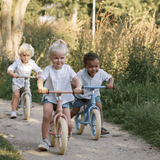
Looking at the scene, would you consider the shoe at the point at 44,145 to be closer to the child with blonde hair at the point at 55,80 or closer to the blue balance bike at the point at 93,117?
the child with blonde hair at the point at 55,80

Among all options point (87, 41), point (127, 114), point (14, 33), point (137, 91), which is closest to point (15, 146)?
point (127, 114)

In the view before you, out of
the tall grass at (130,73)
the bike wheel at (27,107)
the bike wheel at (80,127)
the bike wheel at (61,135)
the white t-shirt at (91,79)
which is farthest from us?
the bike wheel at (27,107)

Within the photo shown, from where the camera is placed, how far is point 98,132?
4.42m

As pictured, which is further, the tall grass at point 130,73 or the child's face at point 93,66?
the tall grass at point 130,73

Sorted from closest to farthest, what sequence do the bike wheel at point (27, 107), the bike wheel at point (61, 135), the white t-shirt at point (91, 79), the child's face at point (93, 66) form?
the bike wheel at point (61, 135) < the child's face at point (93, 66) < the white t-shirt at point (91, 79) < the bike wheel at point (27, 107)

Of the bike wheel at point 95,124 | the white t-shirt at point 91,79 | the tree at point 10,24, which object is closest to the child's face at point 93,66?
the white t-shirt at point 91,79

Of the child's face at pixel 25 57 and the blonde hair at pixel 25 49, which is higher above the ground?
the blonde hair at pixel 25 49

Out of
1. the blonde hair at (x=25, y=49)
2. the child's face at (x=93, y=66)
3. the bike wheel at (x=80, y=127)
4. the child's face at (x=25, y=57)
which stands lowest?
the bike wheel at (x=80, y=127)

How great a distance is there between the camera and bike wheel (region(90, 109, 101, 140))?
4379 mm

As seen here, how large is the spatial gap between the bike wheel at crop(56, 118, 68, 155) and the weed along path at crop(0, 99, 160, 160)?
0.11 metres

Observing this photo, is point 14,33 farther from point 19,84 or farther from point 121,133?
point 121,133

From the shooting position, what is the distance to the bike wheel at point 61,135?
12.0 ft

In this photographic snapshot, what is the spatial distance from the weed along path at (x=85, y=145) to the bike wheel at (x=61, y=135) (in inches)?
4.4

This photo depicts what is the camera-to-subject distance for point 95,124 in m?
4.55
